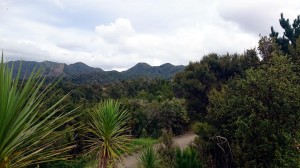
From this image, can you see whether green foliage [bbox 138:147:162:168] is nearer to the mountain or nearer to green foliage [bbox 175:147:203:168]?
green foliage [bbox 175:147:203:168]

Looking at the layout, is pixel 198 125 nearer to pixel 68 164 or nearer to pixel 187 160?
pixel 187 160

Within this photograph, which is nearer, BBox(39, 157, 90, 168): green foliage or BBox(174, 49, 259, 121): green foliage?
BBox(39, 157, 90, 168): green foliage

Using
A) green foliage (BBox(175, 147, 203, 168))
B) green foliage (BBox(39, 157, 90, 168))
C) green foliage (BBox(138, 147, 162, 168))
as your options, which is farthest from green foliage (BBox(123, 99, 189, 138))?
green foliage (BBox(175, 147, 203, 168))

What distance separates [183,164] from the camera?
46.6ft

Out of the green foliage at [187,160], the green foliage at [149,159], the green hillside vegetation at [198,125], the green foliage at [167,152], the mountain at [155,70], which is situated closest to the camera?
the green hillside vegetation at [198,125]

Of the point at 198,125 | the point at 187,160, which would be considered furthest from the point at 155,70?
the point at 187,160

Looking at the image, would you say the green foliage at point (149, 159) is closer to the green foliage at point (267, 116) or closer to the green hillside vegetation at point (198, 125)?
the green hillside vegetation at point (198, 125)

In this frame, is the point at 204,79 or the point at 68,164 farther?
the point at 204,79

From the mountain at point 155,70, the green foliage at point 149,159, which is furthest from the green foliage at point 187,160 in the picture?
the mountain at point 155,70

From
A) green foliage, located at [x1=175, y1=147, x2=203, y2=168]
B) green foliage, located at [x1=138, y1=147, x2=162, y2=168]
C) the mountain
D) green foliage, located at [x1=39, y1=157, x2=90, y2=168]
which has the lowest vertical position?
green foliage, located at [x1=39, y1=157, x2=90, y2=168]

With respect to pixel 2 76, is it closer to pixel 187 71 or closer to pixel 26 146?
pixel 26 146

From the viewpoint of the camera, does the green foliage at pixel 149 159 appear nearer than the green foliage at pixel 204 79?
Yes

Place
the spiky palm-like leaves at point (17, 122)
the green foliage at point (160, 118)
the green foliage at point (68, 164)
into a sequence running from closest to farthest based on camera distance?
the spiky palm-like leaves at point (17, 122)
the green foliage at point (68, 164)
the green foliage at point (160, 118)

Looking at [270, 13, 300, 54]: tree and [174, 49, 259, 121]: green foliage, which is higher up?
[270, 13, 300, 54]: tree
